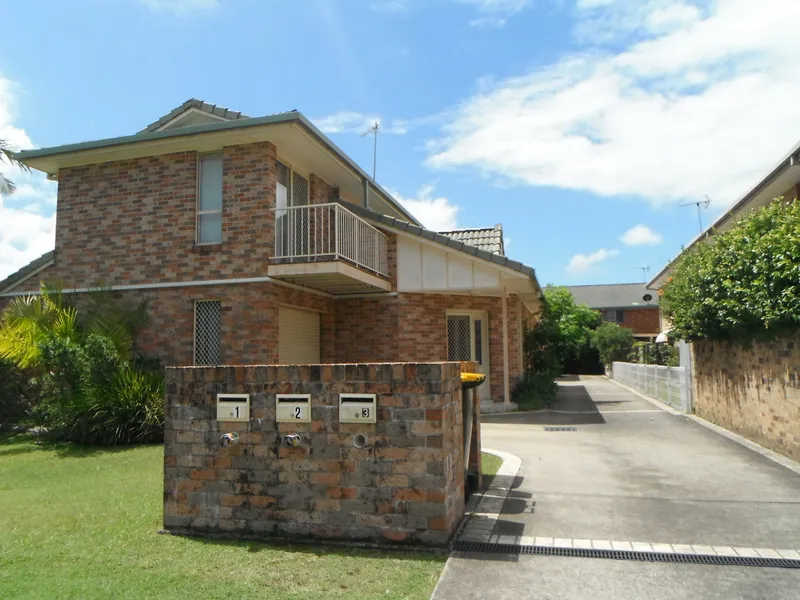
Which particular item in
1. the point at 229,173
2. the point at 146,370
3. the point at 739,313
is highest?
the point at 229,173

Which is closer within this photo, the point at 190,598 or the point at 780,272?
the point at 190,598

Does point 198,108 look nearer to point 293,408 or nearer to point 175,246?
point 175,246

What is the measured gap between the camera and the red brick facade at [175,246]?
1120cm

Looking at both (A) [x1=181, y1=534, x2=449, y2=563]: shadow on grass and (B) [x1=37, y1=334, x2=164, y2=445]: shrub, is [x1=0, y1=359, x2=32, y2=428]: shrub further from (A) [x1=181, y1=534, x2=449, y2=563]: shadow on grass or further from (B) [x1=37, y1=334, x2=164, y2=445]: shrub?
(A) [x1=181, y1=534, x2=449, y2=563]: shadow on grass

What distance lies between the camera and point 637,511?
17.9ft

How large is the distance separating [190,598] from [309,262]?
315 inches

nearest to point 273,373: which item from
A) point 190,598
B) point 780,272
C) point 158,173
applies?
point 190,598

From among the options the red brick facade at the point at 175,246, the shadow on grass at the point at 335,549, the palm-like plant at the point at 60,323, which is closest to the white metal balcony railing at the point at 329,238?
the red brick facade at the point at 175,246

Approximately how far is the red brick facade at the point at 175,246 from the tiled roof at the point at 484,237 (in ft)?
17.1

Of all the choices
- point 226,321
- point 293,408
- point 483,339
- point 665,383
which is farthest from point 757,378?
point 226,321

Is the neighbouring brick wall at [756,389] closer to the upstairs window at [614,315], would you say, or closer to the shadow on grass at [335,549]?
the shadow on grass at [335,549]

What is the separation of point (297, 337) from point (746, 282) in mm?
8289

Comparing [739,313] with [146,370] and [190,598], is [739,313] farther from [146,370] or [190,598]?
[146,370]

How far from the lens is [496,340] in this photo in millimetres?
14523
